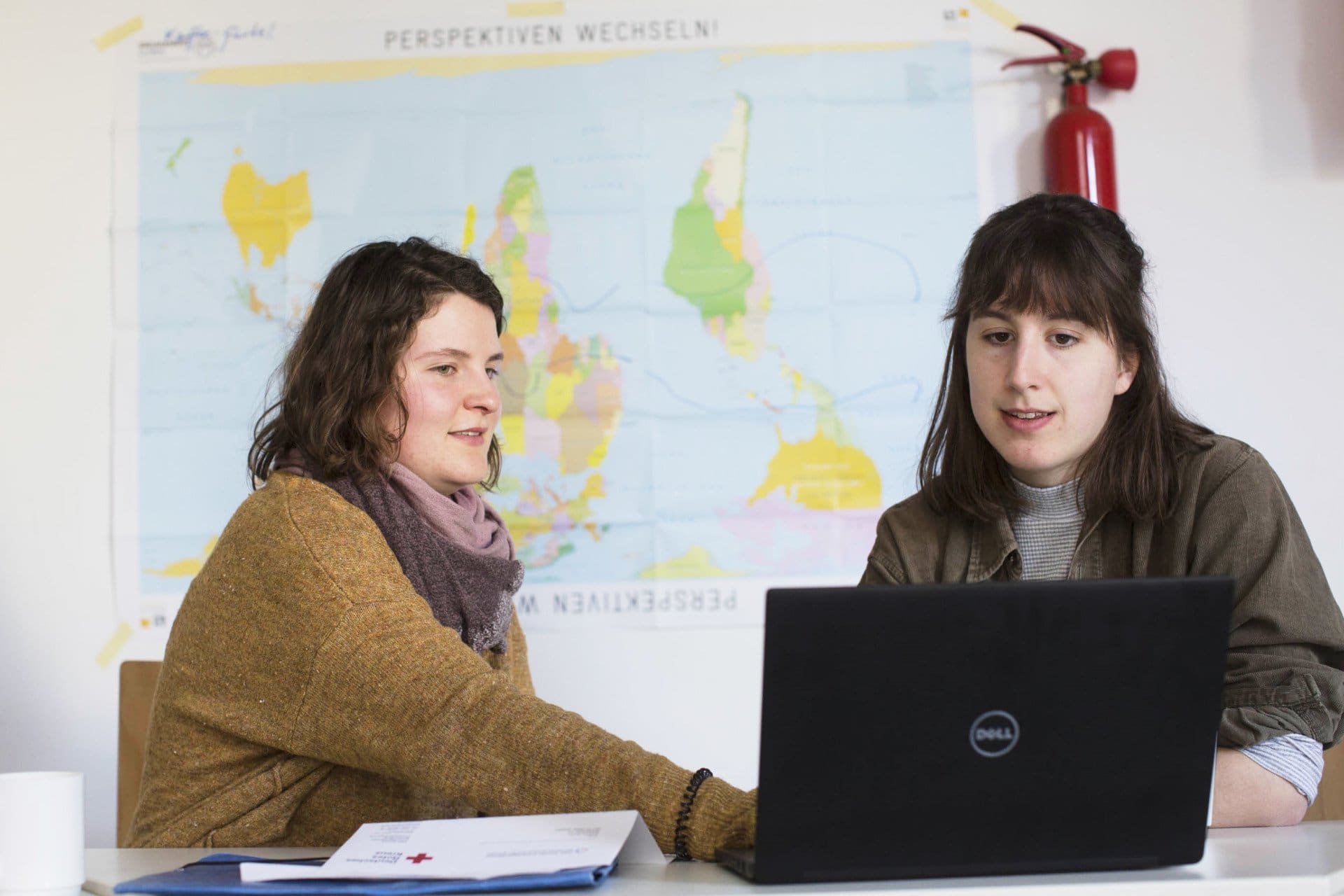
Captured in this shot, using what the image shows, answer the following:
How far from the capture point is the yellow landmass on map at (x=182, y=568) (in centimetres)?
237

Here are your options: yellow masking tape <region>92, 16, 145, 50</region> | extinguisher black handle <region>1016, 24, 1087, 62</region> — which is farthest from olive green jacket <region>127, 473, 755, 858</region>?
extinguisher black handle <region>1016, 24, 1087, 62</region>

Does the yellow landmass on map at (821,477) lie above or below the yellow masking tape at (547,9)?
below

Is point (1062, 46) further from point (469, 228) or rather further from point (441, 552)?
point (441, 552)

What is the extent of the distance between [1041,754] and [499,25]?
2.01 m

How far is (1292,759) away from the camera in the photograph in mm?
1211

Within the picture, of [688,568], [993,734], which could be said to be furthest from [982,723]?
[688,568]

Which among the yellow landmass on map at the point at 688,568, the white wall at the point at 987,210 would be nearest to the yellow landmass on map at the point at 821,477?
the yellow landmass on map at the point at 688,568

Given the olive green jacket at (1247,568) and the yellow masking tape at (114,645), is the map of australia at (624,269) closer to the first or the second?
the yellow masking tape at (114,645)

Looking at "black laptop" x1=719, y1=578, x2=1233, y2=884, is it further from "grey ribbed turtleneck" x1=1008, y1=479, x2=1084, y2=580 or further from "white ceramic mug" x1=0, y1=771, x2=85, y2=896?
"grey ribbed turtleneck" x1=1008, y1=479, x2=1084, y2=580

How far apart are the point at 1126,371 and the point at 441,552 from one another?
0.86 m

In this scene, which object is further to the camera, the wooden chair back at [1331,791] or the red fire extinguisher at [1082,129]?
the red fire extinguisher at [1082,129]

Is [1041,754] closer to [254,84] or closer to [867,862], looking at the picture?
[867,862]

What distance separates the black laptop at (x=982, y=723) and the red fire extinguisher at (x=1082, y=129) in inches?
→ 64.3

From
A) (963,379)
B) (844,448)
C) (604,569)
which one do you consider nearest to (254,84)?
(604,569)
